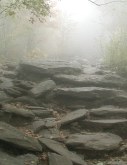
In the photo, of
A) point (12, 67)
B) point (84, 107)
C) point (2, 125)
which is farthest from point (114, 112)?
point (12, 67)

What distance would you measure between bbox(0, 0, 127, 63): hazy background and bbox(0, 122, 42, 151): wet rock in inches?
519

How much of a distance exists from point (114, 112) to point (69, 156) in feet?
11.2

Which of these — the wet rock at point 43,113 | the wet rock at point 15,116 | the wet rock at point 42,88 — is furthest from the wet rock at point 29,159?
the wet rock at point 42,88

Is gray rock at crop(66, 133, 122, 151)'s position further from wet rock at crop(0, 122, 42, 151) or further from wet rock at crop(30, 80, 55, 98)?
wet rock at crop(30, 80, 55, 98)

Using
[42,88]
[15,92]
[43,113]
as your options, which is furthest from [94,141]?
[15,92]

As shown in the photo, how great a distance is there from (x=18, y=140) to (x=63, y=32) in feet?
85.6

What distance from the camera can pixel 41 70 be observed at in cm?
1502

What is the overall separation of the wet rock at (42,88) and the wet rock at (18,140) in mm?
4035

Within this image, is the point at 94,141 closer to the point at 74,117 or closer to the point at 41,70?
the point at 74,117

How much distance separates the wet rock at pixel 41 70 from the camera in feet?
49.3

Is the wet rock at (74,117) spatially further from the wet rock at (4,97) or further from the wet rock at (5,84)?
the wet rock at (5,84)

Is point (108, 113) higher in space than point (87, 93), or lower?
lower

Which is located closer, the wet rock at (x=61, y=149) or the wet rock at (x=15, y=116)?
the wet rock at (x=61, y=149)

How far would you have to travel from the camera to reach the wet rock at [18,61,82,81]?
15031 millimetres
